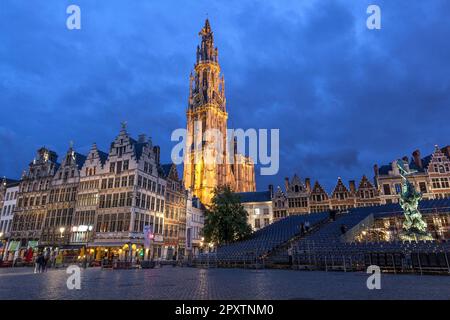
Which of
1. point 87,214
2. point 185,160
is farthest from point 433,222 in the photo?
point 185,160

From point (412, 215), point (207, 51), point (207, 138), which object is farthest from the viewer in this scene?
point (207, 51)

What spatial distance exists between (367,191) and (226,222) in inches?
1259

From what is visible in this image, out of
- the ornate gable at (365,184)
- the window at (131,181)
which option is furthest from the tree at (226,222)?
the ornate gable at (365,184)

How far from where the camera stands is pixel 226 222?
43.6 meters

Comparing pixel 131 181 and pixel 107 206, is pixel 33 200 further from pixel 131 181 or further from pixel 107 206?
pixel 131 181

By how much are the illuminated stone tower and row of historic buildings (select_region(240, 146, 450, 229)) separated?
31.2 m

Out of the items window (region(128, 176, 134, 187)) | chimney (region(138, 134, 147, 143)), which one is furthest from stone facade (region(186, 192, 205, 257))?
window (region(128, 176, 134, 187))

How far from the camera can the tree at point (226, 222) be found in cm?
4347

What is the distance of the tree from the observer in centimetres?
4347

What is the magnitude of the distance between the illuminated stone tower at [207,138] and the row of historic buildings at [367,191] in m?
31.2

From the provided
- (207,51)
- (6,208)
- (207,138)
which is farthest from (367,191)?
(207,51)

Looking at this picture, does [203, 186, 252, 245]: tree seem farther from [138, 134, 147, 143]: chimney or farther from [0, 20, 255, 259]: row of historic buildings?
[138, 134, 147, 143]: chimney
